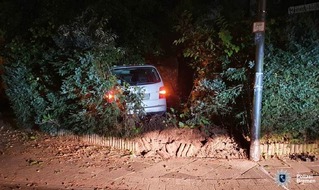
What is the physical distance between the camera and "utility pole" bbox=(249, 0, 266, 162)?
6.40 metres

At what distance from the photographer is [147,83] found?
8469mm

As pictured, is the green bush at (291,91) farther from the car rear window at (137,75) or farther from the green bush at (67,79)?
the car rear window at (137,75)

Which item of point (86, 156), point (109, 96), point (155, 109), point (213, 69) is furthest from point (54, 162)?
point (213, 69)

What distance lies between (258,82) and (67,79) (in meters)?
4.16

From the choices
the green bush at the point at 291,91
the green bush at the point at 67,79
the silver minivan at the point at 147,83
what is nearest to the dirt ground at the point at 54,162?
the green bush at the point at 67,79

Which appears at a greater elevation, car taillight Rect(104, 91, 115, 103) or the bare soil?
car taillight Rect(104, 91, 115, 103)

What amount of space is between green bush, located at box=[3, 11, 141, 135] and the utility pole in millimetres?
2526

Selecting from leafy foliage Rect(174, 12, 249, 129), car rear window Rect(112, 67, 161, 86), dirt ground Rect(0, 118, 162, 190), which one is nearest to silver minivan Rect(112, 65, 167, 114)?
car rear window Rect(112, 67, 161, 86)

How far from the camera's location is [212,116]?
7797mm

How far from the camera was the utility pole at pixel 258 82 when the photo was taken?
21.0ft

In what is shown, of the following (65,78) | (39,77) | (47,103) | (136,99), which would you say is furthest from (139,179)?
(39,77)

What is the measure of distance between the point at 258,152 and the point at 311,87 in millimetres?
1672

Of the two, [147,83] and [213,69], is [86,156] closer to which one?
[147,83]

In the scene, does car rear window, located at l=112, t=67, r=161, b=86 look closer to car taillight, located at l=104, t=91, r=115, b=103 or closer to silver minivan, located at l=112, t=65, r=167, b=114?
silver minivan, located at l=112, t=65, r=167, b=114
